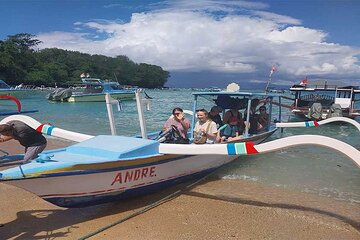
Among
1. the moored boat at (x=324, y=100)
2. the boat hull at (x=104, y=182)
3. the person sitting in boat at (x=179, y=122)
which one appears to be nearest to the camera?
the boat hull at (x=104, y=182)

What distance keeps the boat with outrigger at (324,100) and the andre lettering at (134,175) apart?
17667 mm

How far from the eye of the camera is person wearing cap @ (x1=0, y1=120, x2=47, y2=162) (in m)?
5.73

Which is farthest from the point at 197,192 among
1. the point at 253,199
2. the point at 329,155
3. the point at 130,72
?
the point at 130,72

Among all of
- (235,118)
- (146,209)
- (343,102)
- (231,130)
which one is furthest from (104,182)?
(343,102)

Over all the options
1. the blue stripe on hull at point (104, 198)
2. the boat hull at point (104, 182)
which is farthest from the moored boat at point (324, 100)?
the blue stripe on hull at point (104, 198)

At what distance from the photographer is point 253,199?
652cm

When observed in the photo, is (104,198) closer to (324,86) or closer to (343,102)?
(343,102)

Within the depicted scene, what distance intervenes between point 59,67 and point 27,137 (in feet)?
335

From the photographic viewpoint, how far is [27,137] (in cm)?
597

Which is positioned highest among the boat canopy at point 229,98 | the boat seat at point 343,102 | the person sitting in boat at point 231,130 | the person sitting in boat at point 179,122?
the boat canopy at point 229,98

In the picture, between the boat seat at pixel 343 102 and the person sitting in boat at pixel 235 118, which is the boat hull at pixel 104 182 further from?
the boat seat at pixel 343 102

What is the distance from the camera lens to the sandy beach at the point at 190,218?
15.7ft

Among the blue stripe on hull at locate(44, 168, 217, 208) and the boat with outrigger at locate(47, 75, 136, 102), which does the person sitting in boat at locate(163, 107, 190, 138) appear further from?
the boat with outrigger at locate(47, 75, 136, 102)

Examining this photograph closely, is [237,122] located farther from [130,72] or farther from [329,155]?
[130,72]
